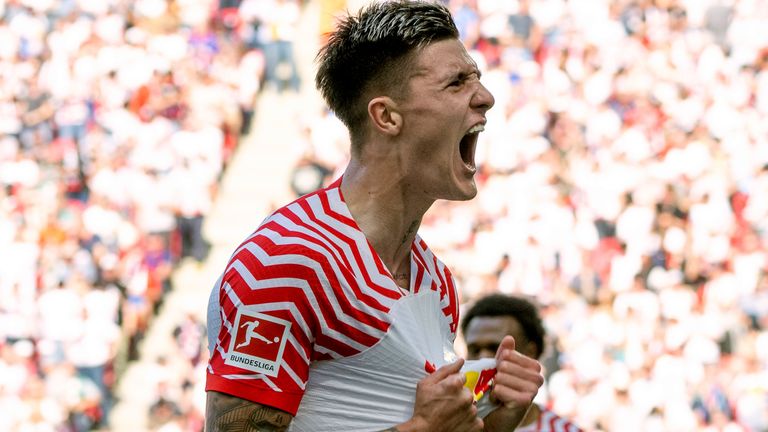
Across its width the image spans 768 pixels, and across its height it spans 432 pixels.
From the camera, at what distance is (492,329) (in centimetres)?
397

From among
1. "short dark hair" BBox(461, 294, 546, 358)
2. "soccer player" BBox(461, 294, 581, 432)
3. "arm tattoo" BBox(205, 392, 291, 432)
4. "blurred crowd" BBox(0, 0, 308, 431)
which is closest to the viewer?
"arm tattoo" BBox(205, 392, 291, 432)

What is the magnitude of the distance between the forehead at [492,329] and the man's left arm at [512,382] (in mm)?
1692

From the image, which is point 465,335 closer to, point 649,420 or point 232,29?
point 649,420

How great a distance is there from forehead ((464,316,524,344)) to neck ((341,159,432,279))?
5.71ft

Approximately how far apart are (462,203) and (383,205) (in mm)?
7530

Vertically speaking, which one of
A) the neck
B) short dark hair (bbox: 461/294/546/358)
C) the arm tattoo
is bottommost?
the arm tattoo

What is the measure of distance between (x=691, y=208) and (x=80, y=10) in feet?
18.7

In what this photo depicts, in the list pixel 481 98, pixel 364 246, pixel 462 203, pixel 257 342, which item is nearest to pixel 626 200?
pixel 462 203

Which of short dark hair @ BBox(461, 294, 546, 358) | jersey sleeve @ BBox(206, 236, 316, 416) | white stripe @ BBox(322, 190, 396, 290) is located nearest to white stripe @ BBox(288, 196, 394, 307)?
white stripe @ BBox(322, 190, 396, 290)

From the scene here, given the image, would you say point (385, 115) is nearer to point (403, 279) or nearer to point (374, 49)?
point (374, 49)

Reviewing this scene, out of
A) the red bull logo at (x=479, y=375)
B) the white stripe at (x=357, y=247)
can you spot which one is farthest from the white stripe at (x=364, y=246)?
the red bull logo at (x=479, y=375)

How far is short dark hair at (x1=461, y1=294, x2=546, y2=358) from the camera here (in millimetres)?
4055

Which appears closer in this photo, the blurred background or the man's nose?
the man's nose

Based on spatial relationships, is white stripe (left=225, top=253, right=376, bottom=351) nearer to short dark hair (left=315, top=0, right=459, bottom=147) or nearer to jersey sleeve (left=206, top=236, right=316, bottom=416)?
jersey sleeve (left=206, top=236, right=316, bottom=416)
